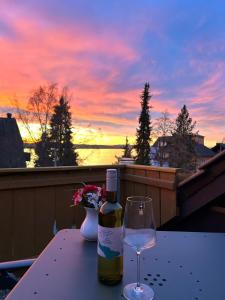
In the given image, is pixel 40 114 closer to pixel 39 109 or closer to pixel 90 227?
pixel 39 109

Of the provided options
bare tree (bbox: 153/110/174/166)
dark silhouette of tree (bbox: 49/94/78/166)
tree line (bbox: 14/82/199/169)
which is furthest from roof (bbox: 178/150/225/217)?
bare tree (bbox: 153/110/174/166)

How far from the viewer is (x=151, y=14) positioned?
3.66m

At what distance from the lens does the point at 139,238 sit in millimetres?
861

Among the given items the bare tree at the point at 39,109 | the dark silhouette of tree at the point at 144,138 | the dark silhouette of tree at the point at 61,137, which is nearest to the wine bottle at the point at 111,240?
the bare tree at the point at 39,109

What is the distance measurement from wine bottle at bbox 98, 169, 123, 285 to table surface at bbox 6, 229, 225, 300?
0.11 feet

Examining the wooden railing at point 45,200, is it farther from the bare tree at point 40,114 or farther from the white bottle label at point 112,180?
the bare tree at point 40,114

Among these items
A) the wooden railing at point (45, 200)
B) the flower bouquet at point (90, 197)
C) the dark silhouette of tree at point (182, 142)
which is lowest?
the wooden railing at point (45, 200)

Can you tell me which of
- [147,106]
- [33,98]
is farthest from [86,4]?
[147,106]

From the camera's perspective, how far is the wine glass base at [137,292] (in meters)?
0.78


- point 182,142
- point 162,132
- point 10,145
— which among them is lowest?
point 10,145

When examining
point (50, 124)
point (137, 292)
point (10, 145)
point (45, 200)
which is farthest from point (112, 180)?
point (50, 124)

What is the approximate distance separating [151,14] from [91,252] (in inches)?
132

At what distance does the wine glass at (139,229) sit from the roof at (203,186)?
1292 millimetres

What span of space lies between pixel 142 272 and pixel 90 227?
1.12 ft
